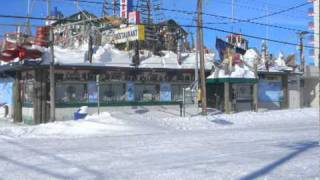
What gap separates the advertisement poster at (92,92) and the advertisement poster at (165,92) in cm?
446

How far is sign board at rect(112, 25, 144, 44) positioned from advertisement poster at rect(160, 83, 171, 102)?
329 centimetres

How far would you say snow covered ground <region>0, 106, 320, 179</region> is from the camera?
11.8m

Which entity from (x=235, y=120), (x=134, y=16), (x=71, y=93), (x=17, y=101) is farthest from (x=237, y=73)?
(x=17, y=101)

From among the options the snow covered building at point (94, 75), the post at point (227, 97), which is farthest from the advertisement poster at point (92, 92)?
the post at point (227, 97)

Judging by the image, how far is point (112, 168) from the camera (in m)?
12.5

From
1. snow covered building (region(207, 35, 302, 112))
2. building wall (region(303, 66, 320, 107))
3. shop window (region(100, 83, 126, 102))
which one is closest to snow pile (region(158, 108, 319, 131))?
snow covered building (region(207, 35, 302, 112))

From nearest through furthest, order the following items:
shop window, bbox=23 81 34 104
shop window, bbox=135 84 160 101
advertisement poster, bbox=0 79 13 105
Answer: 1. shop window, bbox=23 81 34 104
2. shop window, bbox=135 84 160 101
3. advertisement poster, bbox=0 79 13 105

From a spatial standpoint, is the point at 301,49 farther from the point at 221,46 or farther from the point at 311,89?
the point at 221,46

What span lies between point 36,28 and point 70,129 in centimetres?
815

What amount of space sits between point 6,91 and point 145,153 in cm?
2191

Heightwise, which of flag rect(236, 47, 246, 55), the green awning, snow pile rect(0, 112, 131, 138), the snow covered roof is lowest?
snow pile rect(0, 112, 131, 138)

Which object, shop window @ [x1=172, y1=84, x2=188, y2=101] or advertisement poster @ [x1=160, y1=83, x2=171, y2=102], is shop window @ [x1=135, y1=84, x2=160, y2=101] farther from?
shop window @ [x1=172, y1=84, x2=188, y2=101]

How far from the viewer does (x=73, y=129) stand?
24125mm

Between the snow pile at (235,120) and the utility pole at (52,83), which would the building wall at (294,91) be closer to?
the snow pile at (235,120)
